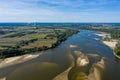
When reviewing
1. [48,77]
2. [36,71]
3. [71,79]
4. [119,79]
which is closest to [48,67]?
[36,71]

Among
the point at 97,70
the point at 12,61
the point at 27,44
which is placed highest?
the point at 97,70

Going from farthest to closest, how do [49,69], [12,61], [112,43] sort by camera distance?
[112,43]
[12,61]
[49,69]

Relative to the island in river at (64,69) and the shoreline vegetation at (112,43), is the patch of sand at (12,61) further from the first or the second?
the shoreline vegetation at (112,43)

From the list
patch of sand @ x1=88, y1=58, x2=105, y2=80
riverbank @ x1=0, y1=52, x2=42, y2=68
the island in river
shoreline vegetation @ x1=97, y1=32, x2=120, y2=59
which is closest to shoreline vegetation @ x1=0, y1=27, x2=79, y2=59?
riverbank @ x1=0, y1=52, x2=42, y2=68

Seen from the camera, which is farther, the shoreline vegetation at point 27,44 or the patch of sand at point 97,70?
the shoreline vegetation at point 27,44

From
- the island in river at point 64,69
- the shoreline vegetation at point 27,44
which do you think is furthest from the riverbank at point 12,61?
the shoreline vegetation at point 27,44

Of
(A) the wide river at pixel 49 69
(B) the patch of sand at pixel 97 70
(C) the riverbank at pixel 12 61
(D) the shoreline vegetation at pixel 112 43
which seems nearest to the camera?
(B) the patch of sand at pixel 97 70

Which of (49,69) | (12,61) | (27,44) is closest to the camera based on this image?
(49,69)

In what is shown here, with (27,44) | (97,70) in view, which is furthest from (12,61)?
(27,44)

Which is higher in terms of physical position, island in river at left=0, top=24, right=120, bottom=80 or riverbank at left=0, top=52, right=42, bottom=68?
island in river at left=0, top=24, right=120, bottom=80

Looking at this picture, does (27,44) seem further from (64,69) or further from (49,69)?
(64,69)

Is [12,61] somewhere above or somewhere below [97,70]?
below

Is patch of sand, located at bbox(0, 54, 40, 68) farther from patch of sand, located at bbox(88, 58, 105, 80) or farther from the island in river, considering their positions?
patch of sand, located at bbox(88, 58, 105, 80)
